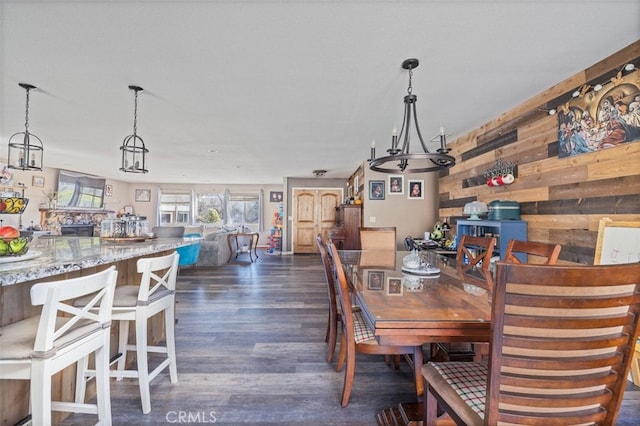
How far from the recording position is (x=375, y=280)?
173cm

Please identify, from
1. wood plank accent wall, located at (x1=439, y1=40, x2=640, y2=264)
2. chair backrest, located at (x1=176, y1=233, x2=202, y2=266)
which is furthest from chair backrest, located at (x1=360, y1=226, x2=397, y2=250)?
chair backrest, located at (x1=176, y1=233, x2=202, y2=266)

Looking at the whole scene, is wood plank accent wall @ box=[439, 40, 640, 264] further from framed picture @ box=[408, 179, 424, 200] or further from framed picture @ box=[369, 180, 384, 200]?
framed picture @ box=[369, 180, 384, 200]

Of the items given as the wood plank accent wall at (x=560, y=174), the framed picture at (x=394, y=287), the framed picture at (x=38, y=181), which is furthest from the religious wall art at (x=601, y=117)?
the framed picture at (x=38, y=181)

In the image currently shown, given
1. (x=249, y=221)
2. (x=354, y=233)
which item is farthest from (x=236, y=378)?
(x=249, y=221)

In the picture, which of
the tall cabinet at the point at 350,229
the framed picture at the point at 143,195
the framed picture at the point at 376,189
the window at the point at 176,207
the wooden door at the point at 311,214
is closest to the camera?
the framed picture at the point at 376,189

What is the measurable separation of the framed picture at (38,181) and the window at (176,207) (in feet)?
11.2

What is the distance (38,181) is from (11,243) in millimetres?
7488

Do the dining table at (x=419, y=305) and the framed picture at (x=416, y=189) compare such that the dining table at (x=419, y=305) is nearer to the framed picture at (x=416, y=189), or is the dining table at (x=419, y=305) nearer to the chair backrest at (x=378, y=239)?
the chair backrest at (x=378, y=239)

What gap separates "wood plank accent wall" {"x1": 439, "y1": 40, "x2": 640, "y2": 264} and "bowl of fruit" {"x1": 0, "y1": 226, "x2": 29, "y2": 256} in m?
3.79

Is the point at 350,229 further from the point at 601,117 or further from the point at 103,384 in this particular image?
the point at 103,384

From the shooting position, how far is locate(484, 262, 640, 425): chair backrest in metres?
0.75

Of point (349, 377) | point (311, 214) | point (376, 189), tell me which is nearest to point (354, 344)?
point (349, 377)

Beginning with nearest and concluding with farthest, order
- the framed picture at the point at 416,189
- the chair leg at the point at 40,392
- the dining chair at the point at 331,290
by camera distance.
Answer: the chair leg at the point at 40,392, the dining chair at the point at 331,290, the framed picture at the point at 416,189

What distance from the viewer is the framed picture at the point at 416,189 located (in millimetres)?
5387
